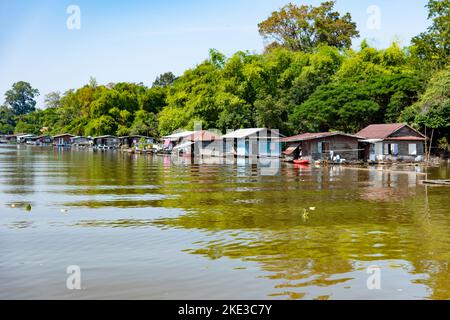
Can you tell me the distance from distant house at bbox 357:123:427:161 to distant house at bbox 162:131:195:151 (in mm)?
27648

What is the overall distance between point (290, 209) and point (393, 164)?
32.6 m

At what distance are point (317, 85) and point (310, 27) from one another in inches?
862

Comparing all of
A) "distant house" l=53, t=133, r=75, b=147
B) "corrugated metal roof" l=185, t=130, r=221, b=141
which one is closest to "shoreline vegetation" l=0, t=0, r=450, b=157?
"corrugated metal roof" l=185, t=130, r=221, b=141

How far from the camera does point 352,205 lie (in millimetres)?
22062

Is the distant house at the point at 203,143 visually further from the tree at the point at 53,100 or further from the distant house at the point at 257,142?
the tree at the point at 53,100

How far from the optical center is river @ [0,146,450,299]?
420 inches

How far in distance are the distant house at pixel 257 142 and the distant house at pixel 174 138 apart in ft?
31.2

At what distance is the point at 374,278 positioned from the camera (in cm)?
1122

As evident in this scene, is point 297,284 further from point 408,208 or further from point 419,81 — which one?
point 419,81

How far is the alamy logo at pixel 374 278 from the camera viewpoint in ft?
35.3

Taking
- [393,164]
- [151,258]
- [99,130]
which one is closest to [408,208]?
[151,258]

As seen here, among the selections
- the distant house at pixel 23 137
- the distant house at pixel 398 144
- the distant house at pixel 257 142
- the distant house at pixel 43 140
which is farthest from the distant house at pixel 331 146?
the distant house at pixel 23 137

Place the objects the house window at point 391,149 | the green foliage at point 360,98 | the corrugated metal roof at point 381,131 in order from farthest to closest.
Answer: the green foliage at point 360,98
the house window at point 391,149
the corrugated metal roof at point 381,131

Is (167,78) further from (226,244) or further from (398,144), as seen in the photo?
(226,244)
